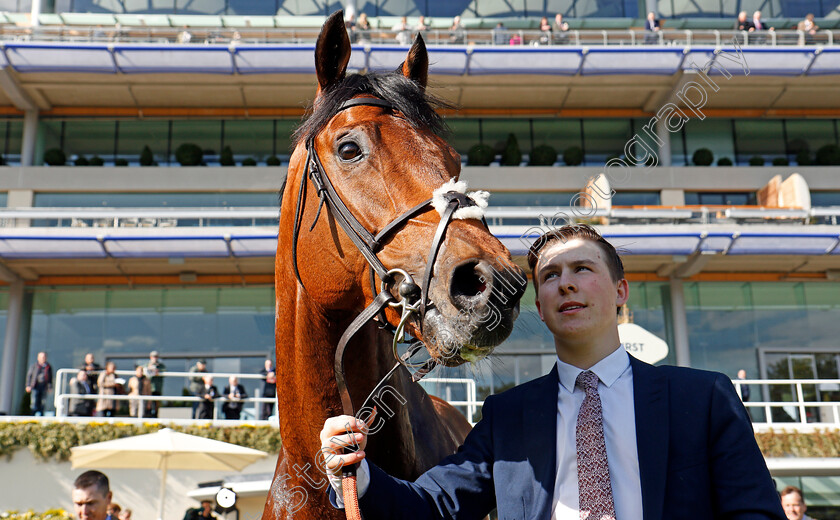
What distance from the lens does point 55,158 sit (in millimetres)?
20438

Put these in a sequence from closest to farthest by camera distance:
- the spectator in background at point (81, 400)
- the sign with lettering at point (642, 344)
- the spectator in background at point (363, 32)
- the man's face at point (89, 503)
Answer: the man's face at point (89, 503) → the sign with lettering at point (642, 344) → the spectator in background at point (81, 400) → the spectator in background at point (363, 32)

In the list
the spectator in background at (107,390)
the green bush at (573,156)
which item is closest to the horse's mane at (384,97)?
the spectator in background at (107,390)

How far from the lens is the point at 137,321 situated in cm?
1880

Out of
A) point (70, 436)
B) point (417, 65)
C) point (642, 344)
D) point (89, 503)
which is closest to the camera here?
point (417, 65)

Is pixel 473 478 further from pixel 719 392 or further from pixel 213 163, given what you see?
pixel 213 163

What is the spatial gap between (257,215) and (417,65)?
1610 cm

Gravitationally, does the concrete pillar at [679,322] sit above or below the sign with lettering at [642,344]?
above

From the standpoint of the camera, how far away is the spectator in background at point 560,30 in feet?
66.2

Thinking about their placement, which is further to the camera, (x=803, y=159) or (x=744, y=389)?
(x=803, y=159)

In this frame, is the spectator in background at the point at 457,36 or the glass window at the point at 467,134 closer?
the spectator in background at the point at 457,36

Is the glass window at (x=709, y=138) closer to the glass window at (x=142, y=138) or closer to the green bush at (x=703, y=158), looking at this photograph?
the green bush at (x=703, y=158)

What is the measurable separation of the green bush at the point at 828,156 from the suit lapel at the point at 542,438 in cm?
2277

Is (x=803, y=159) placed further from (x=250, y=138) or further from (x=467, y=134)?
(x=250, y=138)

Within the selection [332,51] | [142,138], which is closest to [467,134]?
[142,138]
